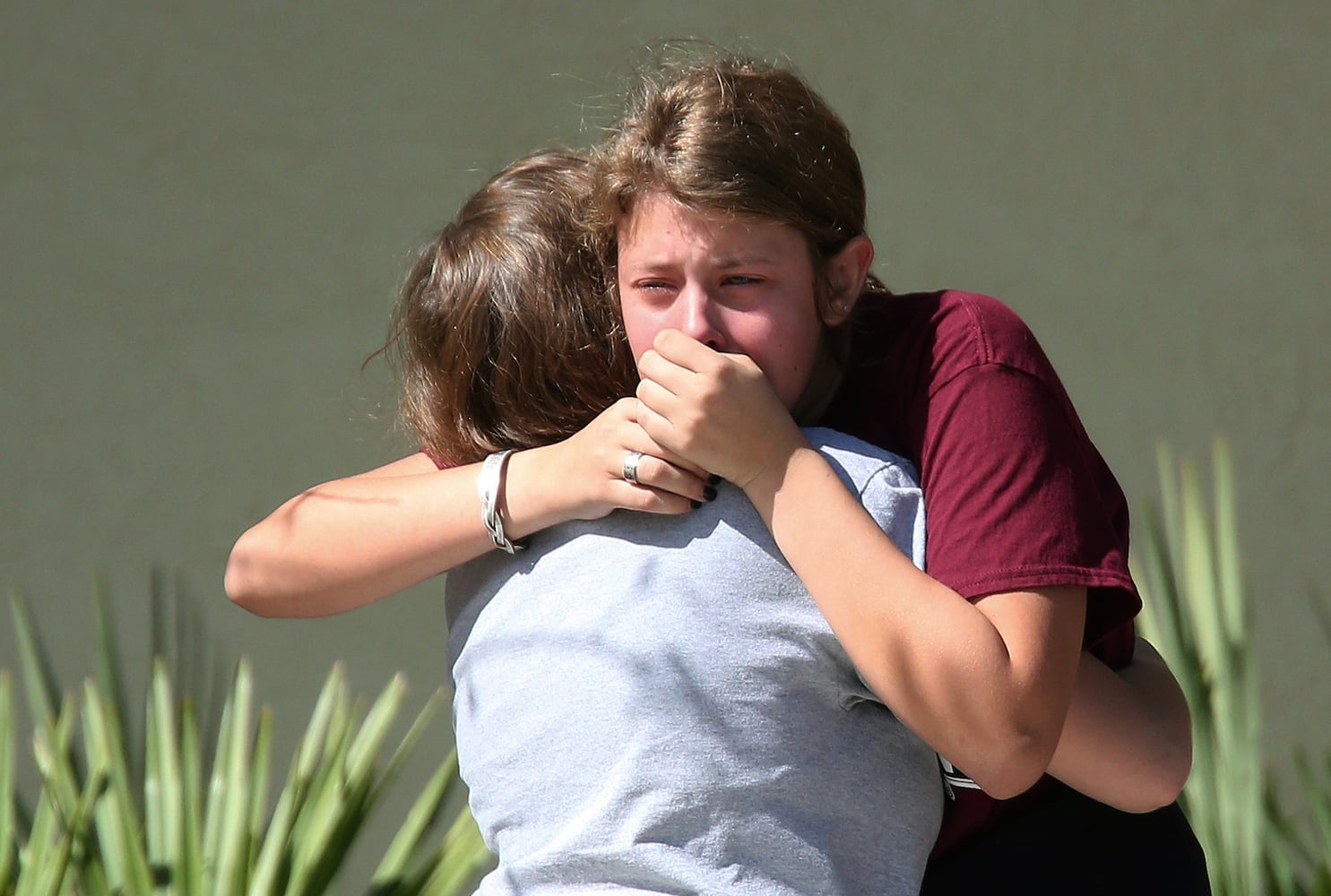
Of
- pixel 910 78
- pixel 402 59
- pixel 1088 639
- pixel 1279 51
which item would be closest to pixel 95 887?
pixel 1088 639

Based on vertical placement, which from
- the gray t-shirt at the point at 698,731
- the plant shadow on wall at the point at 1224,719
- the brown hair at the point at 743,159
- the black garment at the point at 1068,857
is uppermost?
the brown hair at the point at 743,159

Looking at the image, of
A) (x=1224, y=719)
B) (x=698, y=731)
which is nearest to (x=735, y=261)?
(x=698, y=731)

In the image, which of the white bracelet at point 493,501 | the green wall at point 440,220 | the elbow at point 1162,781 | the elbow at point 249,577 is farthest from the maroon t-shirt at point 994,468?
the green wall at point 440,220

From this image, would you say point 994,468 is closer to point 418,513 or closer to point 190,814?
point 418,513

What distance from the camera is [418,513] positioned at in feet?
4.70

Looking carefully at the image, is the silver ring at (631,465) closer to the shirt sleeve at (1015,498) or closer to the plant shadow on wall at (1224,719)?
the shirt sleeve at (1015,498)

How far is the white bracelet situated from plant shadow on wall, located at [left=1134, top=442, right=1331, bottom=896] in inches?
58.6

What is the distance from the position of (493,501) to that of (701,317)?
0.26 m

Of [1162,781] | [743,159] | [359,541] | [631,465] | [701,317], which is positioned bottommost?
[1162,781]

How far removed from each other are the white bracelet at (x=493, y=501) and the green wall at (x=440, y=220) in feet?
7.34

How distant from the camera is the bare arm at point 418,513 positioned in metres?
1.28

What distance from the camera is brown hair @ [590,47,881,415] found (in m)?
1.29

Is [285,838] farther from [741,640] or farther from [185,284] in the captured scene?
[185,284]

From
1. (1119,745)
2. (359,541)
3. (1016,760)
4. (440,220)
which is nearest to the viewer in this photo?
(1016,760)
